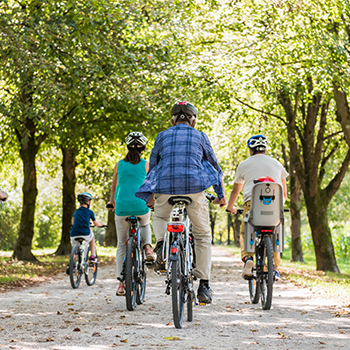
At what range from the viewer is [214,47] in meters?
15.9

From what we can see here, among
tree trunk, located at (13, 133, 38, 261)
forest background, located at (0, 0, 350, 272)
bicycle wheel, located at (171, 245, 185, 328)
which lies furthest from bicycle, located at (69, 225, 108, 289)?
tree trunk, located at (13, 133, 38, 261)

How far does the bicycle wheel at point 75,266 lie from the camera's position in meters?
9.20

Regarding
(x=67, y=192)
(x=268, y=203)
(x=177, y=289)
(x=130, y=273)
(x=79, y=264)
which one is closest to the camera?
(x=177, y=289)

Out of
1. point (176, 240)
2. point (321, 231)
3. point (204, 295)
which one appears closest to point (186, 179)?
point (176, 240)

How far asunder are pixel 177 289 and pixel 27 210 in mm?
11831

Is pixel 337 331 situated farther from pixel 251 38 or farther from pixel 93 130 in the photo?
pixel 93 130

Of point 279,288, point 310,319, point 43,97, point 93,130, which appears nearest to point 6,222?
point 93,130

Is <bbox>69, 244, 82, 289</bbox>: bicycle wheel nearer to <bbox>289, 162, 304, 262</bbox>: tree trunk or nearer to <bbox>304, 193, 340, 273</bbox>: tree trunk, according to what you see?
<bbox>304, 193, 340, 273</bbox>: tree trunk

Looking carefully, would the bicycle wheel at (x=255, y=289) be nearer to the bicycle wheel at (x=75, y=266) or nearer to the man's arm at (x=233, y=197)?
the man's arm at (x=233, y=197)

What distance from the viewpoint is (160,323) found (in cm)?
565

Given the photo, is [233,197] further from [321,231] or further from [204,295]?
[321,231]

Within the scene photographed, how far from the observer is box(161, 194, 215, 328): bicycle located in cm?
508

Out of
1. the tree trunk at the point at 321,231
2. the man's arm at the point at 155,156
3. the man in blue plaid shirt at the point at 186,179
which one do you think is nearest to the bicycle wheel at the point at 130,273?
the man in blue plaid shirt at the point at 186,179

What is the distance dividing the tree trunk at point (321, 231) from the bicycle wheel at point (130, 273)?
9.36 meters
